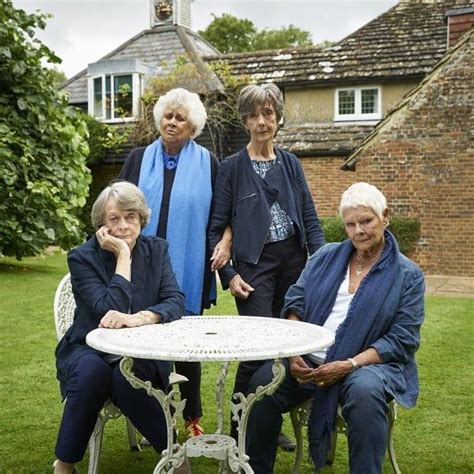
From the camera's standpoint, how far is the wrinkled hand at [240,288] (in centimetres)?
365

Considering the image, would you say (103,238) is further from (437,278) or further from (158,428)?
(437,278)

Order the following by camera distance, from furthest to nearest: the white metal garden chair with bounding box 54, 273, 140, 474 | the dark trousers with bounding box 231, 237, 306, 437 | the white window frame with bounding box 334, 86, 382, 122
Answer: the white window frame with bounding box 334, 86, 382, 122 < the dark trousers with bounding box 231, 237, 306, 437 < the white metal garden chair with bounding box 54, 273, 140, 474

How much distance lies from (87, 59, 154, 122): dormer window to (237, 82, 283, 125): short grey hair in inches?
666

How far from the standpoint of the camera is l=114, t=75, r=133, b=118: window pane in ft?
67.2

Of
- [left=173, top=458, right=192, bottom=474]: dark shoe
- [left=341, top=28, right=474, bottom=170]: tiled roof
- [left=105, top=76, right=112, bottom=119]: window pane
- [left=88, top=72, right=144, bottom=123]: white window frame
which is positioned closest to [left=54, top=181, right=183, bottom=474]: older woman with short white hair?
[left=173, top=458, right=192, bottom=474]: dark shoe

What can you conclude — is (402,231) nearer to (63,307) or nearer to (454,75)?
(454,75)

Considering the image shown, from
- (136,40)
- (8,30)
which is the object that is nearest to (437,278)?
(8,30)

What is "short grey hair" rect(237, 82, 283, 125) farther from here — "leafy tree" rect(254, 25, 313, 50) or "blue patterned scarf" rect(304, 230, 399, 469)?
"leafy tree" rect(254, 25, 313, 50)

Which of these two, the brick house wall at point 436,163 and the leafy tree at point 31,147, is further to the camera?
the brick house wall at point 436,163

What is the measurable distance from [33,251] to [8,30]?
10.6 feet

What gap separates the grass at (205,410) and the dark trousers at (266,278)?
549 millimetres

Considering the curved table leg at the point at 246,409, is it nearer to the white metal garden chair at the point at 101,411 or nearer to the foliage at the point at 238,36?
the white metal garden chair at the point at 101,411

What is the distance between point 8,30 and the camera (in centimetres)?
1046

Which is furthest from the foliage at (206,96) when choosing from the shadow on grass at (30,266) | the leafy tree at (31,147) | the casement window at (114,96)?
the leafy tree at (31,147)
